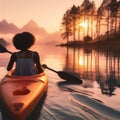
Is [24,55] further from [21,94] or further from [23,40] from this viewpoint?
[21,94]

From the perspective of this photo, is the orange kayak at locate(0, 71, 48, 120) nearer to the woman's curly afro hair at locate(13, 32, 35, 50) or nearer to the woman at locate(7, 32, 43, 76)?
the woman at locate(7, 32, 43, 76)

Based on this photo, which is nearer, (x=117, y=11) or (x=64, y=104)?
(x=64, y=104)

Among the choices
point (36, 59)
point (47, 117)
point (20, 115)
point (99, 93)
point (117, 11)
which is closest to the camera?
point (20, 115)

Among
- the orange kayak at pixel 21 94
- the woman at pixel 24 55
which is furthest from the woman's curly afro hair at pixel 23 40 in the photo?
the orange kayak at pixel 21 94

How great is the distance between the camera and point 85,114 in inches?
334

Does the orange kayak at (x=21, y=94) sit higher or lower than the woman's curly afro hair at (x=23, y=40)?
lower

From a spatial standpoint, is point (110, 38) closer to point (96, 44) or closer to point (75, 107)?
point (96, 44)

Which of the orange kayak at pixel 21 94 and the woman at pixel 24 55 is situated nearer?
the orange kayak at pixel 21 94

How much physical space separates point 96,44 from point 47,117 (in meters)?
63.5

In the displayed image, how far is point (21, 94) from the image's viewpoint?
27.7 feet

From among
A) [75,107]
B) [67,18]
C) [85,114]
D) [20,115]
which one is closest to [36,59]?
[75,107]

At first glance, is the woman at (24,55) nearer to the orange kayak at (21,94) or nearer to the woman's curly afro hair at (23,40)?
the woman's curly afro hair at (23,40)

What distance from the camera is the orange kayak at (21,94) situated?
23.9ft

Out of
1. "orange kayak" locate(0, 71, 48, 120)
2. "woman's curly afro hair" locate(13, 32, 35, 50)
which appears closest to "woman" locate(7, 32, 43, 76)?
"woman's curly afro hair" locate(13, 32, 35, 50)
